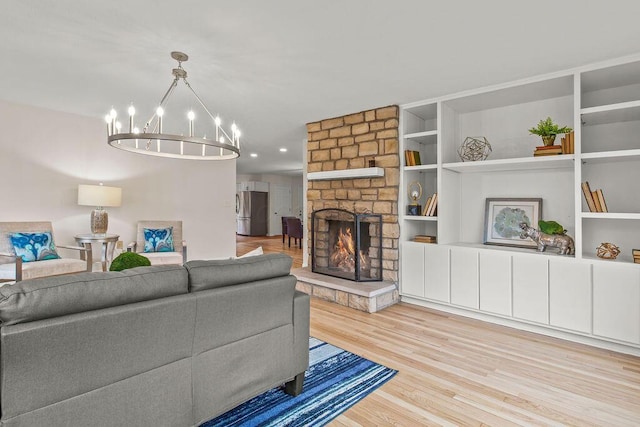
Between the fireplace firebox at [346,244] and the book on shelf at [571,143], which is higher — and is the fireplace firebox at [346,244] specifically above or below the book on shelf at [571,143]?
below

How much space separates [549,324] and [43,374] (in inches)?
137

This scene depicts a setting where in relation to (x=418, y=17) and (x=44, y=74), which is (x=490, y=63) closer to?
(x=418, y=17)

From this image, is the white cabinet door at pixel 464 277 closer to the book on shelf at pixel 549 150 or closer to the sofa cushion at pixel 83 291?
the book on shelf at pixel 549 150

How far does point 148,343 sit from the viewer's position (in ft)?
4.58

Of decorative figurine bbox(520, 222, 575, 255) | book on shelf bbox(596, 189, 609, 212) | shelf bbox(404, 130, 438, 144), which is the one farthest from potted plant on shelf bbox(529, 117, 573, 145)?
shelf bbox(404, 130, 438, 144)

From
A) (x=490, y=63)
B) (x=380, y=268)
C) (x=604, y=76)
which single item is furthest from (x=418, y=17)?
(x=380, y=268)

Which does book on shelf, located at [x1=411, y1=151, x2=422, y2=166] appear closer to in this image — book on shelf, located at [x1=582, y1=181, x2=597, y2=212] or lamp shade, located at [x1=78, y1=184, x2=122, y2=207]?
book on shelf, located at [x1=582, y1=181, x2=597, y2=212]

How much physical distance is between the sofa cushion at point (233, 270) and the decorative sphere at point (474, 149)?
252 centimetres

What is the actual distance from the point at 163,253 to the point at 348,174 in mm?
2721

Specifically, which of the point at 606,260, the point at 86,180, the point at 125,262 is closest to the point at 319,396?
the point at 125,262

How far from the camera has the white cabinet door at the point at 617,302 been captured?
2.58 meters

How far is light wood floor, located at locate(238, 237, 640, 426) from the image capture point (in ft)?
6.08

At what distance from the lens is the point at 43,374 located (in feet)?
3.76

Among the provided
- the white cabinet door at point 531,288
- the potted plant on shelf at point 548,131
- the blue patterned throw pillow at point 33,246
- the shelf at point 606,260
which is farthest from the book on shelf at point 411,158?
the blue patterned throw pillow at point 33,246
